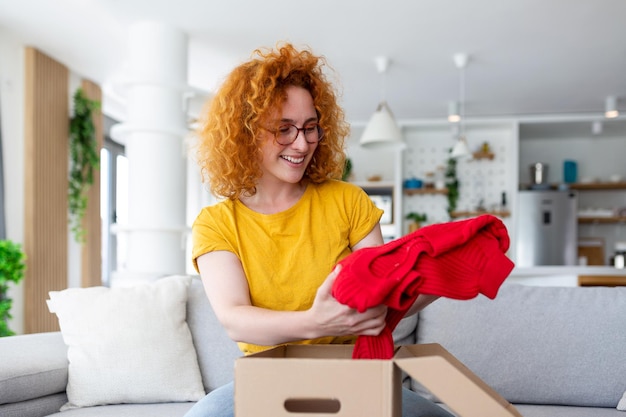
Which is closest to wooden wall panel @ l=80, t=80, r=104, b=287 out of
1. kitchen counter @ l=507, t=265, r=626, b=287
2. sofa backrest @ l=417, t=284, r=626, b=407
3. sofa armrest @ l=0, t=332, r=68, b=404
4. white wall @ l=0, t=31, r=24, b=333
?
white wall @ l=0, t=31, r=24, b=333

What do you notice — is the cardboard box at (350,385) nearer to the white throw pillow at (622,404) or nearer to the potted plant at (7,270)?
the white throw pillow at (622,404)

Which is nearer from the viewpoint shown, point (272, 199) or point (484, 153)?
point (272, 199)

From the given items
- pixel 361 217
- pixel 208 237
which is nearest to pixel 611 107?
pixel 361 217

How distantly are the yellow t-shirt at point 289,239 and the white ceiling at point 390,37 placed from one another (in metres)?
2.45

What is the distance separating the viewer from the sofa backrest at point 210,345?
212 centimetres

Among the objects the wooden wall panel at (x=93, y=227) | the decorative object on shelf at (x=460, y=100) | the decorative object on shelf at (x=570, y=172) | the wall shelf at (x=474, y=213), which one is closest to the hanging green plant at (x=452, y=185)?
the wall shelf at (x=474, y=213)

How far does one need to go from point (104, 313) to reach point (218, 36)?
3174 mm

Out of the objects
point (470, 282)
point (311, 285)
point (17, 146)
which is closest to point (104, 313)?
point (311, 285)

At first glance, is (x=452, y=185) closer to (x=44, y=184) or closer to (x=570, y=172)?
(x=570, y=172)

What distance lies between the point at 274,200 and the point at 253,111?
22cm

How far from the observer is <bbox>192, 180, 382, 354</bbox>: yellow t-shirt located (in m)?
1.33

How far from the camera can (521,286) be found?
211cm

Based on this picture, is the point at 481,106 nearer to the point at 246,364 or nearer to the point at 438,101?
the point at 438,101

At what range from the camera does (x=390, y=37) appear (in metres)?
4.83
